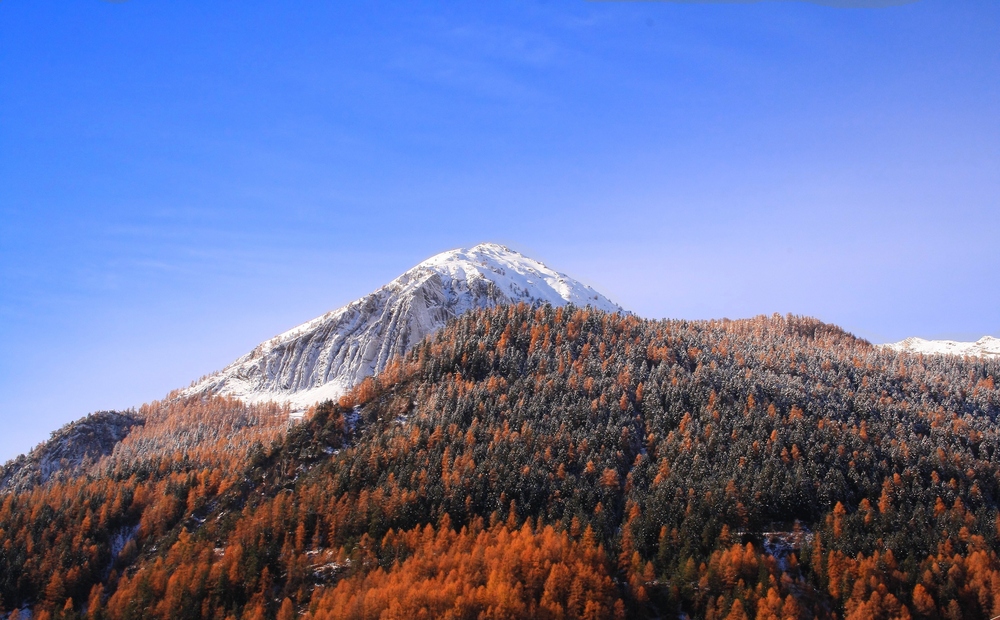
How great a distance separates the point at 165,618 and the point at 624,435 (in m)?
118

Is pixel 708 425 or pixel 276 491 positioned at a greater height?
pixel 708 425

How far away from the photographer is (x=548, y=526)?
149m

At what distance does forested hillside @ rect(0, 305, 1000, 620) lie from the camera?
130000mm

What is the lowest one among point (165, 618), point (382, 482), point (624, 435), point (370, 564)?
point (165, 618)

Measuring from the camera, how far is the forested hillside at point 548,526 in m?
130

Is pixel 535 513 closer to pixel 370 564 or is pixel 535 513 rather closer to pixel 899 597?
pixel 370 564

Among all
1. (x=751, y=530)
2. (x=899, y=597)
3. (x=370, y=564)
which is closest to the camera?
(x=899, y=597)

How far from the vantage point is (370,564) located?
143 m

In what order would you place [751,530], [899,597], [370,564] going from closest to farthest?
[899,597], [370,564], [751,530]

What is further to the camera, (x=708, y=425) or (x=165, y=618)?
(x=708, y=425)

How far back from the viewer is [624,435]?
184 metres

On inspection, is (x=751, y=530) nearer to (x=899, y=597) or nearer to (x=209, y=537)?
(x=899, y=597)

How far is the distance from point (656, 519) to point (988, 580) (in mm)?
64545

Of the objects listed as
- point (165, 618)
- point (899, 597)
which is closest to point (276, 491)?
point (165, 618)
